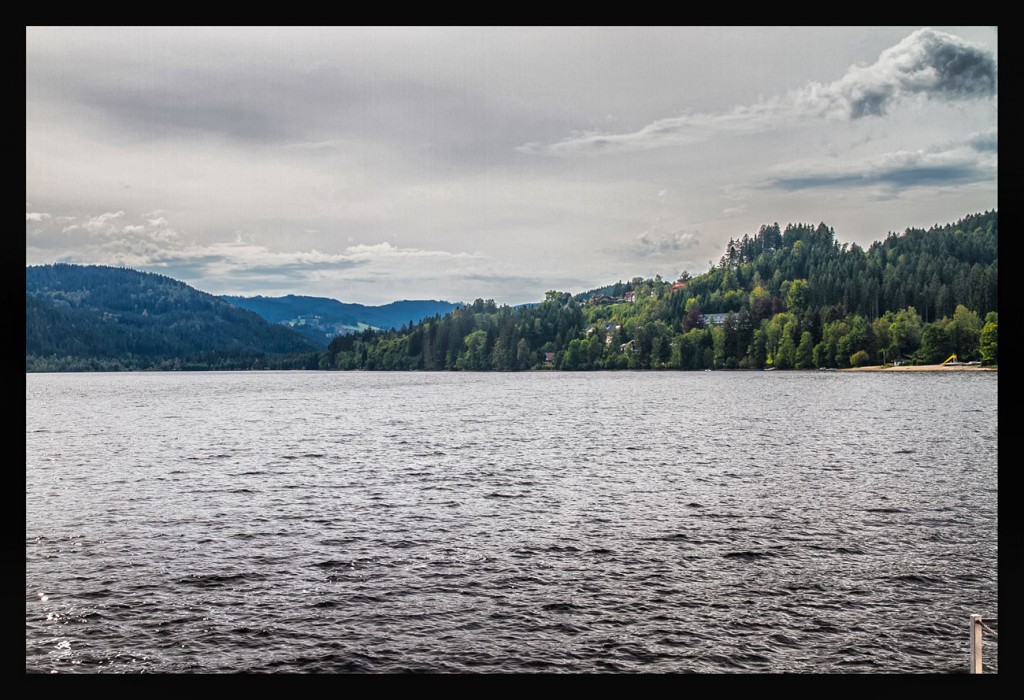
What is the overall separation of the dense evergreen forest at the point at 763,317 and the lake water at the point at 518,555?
86.2 meters

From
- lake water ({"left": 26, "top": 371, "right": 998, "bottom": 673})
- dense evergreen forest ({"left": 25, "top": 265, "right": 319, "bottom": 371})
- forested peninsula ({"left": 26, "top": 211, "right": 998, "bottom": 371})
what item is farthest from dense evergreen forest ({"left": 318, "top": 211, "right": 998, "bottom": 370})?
lake water ({"left": 26, "top": 371, "right": 998, "bottom": 673})

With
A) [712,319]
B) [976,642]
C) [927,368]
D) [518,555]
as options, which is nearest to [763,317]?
[712,319]

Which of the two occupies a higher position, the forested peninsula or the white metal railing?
the forested peninsula

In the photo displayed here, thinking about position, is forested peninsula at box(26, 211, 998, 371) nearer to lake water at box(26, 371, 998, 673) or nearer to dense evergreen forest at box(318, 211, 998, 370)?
dense evergreen forest at box(318, 211, 998, 370)

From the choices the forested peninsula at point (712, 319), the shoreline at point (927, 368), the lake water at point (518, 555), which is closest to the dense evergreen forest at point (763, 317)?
the forested peninsula at point (712, 319)

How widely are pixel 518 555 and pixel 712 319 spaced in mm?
155849

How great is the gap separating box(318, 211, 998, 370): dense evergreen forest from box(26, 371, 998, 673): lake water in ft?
283

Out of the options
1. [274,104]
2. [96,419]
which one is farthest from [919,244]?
[96,419]

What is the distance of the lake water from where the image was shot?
14219mm

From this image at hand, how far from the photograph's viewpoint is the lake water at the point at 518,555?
46.6 feet

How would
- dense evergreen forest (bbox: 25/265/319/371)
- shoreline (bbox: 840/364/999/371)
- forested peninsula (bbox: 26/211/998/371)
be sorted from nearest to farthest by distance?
shoreline (bbox: 840/364/999/371), forested peninsula (bbox: 26/211/998/371), dense evergreen forest (bbox: 25/265/319/371)

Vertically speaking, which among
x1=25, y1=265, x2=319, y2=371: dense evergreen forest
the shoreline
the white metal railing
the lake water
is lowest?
the lake water
